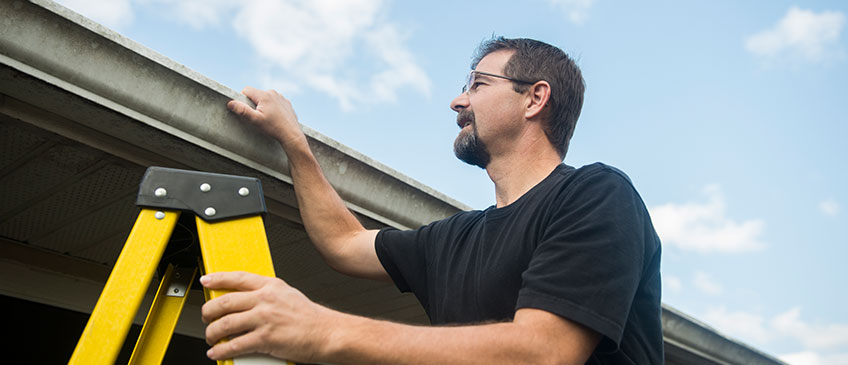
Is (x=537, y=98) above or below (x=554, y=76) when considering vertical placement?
below

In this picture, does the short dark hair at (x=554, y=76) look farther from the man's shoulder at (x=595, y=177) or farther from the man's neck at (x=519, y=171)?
the man's shoulder at (x=595, y=177)

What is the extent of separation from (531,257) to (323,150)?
75cm

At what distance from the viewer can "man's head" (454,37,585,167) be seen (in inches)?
92.0

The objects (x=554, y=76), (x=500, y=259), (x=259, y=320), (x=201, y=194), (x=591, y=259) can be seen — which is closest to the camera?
(x=259, y=320)

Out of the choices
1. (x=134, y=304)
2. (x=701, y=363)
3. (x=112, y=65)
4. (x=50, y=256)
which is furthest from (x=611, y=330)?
(x=701, y=363)

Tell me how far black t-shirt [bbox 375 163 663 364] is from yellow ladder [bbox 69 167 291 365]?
2.07ft

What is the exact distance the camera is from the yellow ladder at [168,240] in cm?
113

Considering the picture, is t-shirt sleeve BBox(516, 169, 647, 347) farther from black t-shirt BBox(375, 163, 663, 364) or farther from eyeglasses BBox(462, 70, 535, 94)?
eyeglasses BBox(462, 70, 535, 94)

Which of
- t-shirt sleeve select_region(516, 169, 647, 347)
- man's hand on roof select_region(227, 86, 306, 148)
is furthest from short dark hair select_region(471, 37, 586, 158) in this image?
man's hand on roof select_region(227, 86, 306, 148)

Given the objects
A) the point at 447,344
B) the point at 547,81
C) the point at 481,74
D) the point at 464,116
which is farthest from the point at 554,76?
the point at 447,344

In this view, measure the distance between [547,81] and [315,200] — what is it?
3.44 ft

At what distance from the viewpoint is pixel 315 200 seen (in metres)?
1.94

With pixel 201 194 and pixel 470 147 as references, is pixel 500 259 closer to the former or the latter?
pixel 470 147

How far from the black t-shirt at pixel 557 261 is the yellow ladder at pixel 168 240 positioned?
63cm
